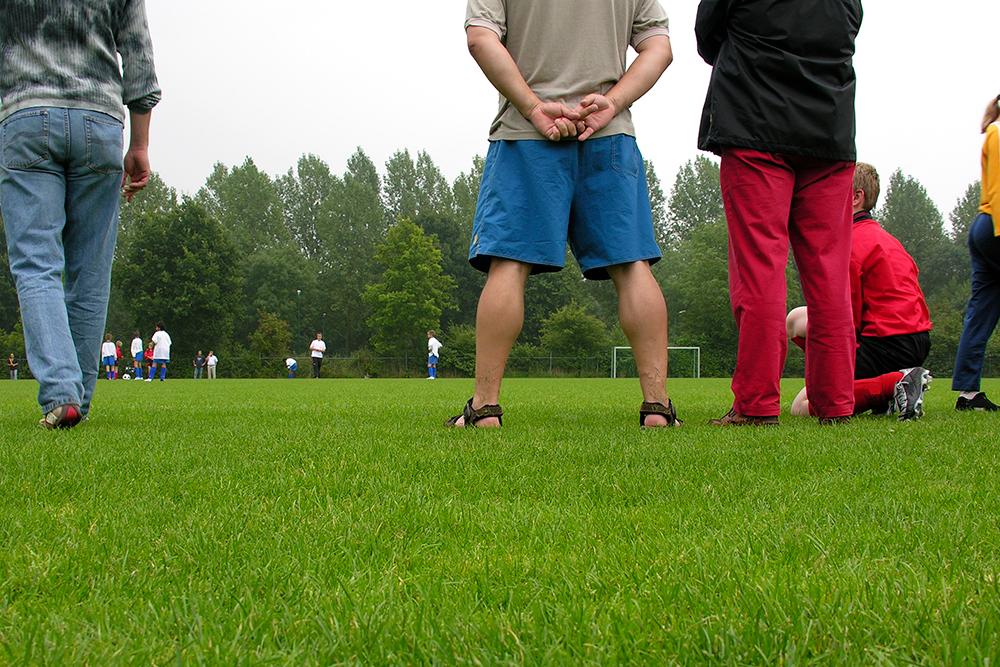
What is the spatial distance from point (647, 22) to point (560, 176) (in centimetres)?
108

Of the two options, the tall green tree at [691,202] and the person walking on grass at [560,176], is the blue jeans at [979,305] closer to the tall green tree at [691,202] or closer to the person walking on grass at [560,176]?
the person walking on grass at [560,176]

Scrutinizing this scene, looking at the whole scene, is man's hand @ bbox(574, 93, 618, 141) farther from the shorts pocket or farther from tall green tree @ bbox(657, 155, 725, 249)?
tall green tree @ bbox(657, 155, 725, 249)

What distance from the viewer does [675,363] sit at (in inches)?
1634

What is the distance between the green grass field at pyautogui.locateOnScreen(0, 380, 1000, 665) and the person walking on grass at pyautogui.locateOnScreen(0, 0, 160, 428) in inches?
48.4

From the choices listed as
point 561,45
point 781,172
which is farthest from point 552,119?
point 781,172

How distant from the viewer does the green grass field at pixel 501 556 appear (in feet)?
3.72

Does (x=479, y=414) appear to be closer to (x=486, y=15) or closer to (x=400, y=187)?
(x=486, y=15)

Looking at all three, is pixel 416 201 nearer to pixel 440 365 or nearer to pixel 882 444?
pixel 440 365

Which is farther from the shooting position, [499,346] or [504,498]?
[499,346]

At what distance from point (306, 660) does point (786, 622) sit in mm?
634

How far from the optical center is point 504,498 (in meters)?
2.22

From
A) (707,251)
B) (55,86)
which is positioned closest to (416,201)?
(707,251)

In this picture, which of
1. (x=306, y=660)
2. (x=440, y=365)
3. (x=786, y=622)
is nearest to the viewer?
(x=306, y=660)

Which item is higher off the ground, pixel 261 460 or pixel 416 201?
pixel 416 201
